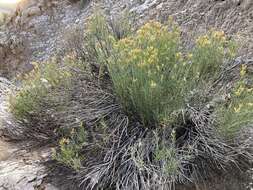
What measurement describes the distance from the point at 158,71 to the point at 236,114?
0.64 meters

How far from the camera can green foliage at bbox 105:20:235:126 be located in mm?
2830

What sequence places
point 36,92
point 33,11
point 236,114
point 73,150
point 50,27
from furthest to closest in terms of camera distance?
point 33,11 → point 50,27 → point 36,92 → point 73,150 → point 236,114

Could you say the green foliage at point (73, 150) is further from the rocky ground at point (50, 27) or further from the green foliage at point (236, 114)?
the green foliage at point (236, 114)

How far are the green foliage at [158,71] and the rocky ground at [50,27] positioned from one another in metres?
0.63

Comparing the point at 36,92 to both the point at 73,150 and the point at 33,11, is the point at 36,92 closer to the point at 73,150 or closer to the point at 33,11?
the point at 73,150

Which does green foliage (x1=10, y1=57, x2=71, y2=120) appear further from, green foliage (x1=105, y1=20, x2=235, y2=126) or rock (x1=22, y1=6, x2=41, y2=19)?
rock (x1=22, y1=6, x2=41, y2=19)

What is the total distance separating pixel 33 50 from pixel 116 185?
4.96m

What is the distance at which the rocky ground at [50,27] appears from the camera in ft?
10.2

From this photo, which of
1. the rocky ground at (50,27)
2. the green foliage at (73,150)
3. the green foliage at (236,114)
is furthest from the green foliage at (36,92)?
the green foliage at (236,114)

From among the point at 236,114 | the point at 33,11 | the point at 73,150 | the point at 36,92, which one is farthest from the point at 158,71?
the point at 33,11

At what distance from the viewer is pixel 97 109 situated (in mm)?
3174

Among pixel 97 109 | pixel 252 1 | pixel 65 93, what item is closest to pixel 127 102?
pixel 97 109

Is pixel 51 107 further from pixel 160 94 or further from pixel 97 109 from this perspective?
pixel 160 94

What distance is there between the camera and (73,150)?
2850 millimetres
